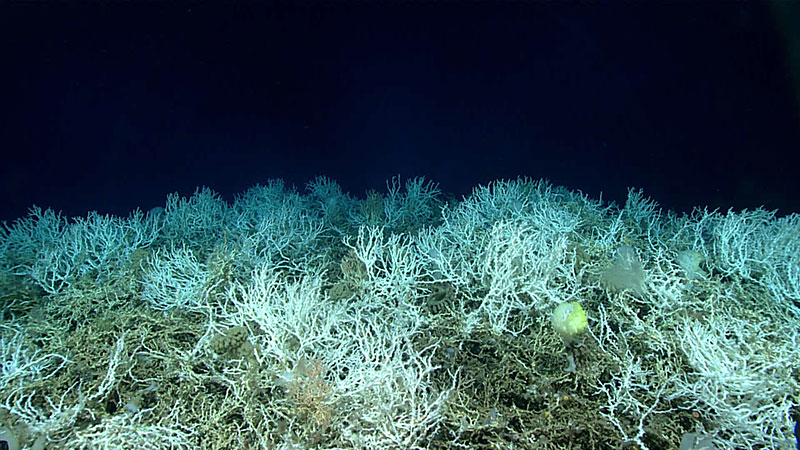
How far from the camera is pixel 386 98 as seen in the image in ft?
74.3

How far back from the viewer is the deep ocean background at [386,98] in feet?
53.3

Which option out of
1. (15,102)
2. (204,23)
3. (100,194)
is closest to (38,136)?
(15,102)

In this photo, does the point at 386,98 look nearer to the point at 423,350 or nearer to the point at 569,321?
the point at 569,321

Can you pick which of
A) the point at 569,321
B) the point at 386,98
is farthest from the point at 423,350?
the point at 386,98

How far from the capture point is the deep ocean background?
16234mm

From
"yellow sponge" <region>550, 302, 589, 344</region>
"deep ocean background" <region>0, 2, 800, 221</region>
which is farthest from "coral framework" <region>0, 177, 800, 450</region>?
"deep ocean background" <region>0, 2, 800, 221</region>

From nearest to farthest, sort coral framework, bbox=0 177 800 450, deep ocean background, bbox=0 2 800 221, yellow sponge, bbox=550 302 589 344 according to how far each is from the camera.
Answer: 1. coral framework, bbox=0 177 800 450
2. yellow sponge, bbox=550 302 589 344
3. deep ocean background, bbox=0 2 800 221

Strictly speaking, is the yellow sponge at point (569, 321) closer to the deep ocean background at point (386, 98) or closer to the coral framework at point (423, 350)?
the coral framework at point (423, 350)

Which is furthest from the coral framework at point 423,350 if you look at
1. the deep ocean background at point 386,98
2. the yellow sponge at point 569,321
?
the deep ocean background at point 386,98

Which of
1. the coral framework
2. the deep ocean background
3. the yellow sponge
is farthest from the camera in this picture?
the deep ocean background

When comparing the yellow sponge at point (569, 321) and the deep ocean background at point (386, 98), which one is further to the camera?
the deep ocean background at point (386, 98)

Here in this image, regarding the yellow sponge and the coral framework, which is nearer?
the coral framework

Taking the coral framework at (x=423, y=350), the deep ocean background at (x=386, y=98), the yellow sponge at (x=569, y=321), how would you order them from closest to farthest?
the coral framework at (x=423, y=350) → the yellow sponge at (x=569, y=321) → the deep ocean background at (x=386, y=98)

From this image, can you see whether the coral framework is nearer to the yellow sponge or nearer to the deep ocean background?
the yellow sponge
